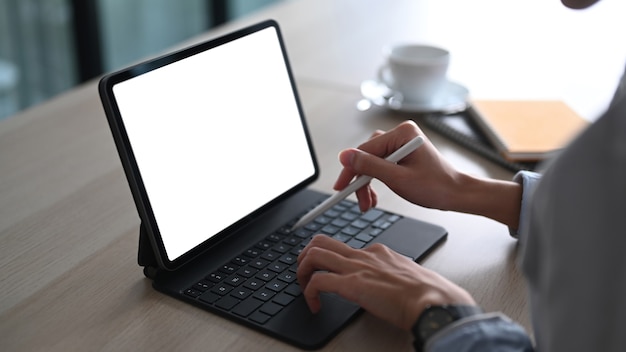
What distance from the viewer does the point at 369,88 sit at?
1.57m

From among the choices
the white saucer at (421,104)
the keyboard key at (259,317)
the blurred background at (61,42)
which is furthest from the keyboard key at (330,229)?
the blurred background at (61,42)

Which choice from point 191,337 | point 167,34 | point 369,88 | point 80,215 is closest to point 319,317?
point 191,337

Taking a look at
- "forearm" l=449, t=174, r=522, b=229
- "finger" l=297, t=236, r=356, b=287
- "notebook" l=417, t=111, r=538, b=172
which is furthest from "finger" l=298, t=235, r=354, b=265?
"notebook" l=417, t=111, r=538, b=172

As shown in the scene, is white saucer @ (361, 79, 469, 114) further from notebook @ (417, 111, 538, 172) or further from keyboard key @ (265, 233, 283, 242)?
keyboard key @ (265, 233, 283, 242)

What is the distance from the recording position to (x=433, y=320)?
2.44ft

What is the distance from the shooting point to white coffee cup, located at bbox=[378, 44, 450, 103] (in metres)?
1.46

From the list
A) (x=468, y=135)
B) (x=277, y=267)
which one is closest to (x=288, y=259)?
(x=277, y=267)

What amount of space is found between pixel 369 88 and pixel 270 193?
1.91 ft

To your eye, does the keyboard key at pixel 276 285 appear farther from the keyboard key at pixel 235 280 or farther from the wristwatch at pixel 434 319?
the wristwatch at pixel 434 319

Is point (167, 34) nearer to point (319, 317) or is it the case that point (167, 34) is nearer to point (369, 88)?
point (369, 88)

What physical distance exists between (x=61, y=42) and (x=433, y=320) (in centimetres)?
239

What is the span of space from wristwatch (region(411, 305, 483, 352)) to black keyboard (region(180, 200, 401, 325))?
171mm

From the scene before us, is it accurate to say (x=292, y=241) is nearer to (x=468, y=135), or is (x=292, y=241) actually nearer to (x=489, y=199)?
(x=489, y=199)

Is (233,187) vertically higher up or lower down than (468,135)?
higher up
